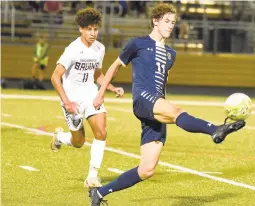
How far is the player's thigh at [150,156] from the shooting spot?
8.95 metres

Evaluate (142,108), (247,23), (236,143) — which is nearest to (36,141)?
(236,143)

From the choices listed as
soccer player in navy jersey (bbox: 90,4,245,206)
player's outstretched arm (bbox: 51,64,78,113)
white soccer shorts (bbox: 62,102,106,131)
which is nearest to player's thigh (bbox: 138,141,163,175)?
soccer player in navy jersey (bbox: 90,4,245,206)

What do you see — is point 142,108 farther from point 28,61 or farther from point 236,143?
point 28,61

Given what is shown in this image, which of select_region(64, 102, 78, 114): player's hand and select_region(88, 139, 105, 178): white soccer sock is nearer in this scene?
select_region(64, 102, 78, 114): player's hand

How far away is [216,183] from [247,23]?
75.5ft

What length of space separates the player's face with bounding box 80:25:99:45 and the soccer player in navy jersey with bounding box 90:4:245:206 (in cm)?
163

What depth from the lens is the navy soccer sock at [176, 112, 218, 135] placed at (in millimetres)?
8148

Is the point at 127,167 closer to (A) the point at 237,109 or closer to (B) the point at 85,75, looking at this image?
(B) the point at 85,75

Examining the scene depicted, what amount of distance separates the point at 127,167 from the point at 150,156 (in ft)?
14.2

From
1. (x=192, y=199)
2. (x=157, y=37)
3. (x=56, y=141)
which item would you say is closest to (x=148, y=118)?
(x=157, y=37)

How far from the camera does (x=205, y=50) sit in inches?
1339

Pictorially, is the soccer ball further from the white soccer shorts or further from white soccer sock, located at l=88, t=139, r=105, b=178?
the white soccer shorts

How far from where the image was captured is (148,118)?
349 inches

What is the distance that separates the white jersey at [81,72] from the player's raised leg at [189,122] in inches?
100
